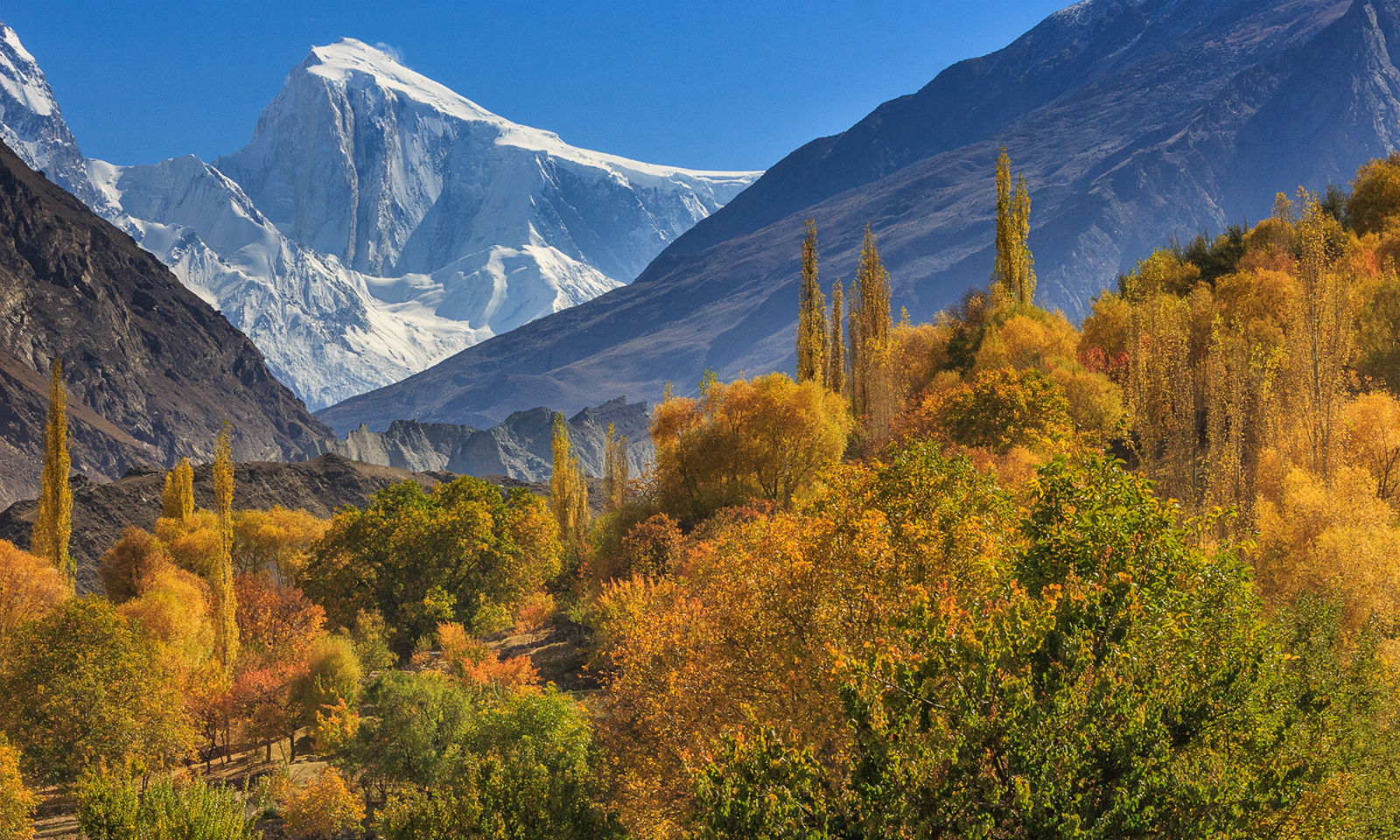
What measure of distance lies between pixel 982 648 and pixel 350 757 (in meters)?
27.1

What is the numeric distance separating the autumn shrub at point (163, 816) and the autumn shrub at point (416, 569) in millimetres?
33112

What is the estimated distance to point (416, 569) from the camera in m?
56.3

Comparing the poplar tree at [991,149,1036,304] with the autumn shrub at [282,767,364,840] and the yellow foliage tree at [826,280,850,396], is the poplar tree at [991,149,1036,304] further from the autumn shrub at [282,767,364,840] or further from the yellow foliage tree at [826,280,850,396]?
the autumn shrub at [282,767,364,840]

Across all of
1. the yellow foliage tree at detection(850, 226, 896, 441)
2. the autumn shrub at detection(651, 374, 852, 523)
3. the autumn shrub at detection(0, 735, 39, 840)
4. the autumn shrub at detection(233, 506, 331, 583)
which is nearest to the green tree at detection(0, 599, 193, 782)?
the autumn shrub at detection(0, 735, 39, 840)

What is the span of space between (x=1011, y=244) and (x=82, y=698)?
2220 inches

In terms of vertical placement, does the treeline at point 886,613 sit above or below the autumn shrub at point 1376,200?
below

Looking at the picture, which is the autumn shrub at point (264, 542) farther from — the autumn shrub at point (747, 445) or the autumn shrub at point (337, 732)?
the autumn shrub at point (747, 445)

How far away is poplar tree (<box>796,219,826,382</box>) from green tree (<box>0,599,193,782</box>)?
32946 mm

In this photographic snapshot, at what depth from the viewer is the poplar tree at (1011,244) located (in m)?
62.8

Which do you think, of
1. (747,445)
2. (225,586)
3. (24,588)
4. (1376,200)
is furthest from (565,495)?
(1376,200)

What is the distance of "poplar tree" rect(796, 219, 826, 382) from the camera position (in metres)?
52.2

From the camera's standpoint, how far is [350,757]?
32.9m

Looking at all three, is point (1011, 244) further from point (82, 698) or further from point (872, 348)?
point (82, 698)

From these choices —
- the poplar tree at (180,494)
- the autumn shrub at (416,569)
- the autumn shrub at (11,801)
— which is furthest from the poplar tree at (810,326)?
the poplar tree at (180,494)
